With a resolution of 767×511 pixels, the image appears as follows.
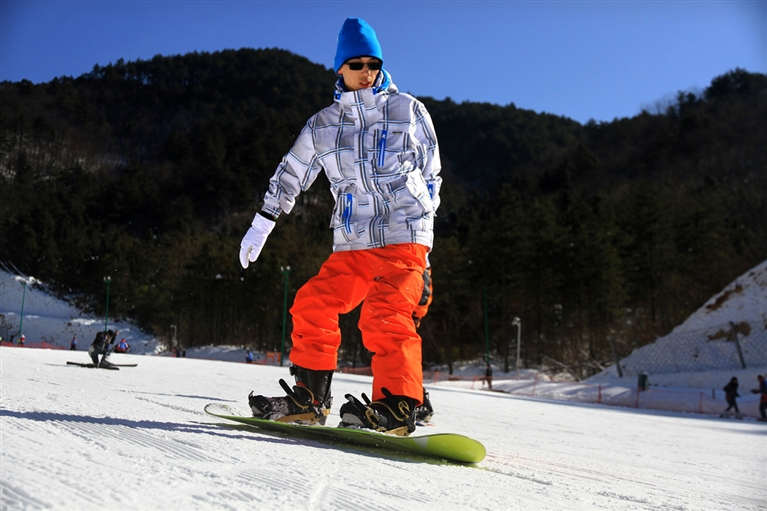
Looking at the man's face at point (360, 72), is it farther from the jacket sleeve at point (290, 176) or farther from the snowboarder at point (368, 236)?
the jacket sleeve at point (290, 176)

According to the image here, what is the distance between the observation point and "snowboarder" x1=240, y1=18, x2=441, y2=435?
2.71m

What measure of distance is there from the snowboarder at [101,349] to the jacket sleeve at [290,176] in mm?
8469

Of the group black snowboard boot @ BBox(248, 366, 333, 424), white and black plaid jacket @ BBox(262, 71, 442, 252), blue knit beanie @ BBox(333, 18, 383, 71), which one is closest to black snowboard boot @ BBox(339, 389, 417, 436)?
black snowboard boot @ BBox(248, 366, 333, 424)

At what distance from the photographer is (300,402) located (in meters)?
2.96

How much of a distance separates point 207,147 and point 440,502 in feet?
344

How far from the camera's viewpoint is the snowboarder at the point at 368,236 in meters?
2.71

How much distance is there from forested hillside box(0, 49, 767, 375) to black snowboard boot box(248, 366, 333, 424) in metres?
29.6

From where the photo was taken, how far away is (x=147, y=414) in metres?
2.90

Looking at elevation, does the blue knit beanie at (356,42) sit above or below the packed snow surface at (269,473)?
above

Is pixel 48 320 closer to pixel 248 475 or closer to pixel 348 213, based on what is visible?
pixel 348 213

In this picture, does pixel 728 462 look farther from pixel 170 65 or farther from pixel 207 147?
pixel 170 65

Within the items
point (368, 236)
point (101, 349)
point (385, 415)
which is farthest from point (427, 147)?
point (101, 349)

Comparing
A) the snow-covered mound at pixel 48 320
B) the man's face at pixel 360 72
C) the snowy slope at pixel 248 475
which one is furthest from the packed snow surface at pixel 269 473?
the snow-covered mound at pixel 48 320

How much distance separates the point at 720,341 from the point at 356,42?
2062cm
